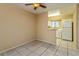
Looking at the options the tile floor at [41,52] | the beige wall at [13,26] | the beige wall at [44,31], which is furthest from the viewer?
the beige wall at [44,31]

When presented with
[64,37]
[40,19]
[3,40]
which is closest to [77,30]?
[64,37]

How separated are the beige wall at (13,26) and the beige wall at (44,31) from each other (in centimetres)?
66

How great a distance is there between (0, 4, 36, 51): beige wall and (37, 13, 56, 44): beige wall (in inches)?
26.0

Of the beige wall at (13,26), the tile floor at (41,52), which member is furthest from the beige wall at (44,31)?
the tile floor at (41,52)

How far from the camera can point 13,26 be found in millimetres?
3107

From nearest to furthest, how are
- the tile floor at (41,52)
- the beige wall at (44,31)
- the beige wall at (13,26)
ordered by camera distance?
the tile floor at (41,52) → the beige wall at (13,26) → the beige wall at (44,31)

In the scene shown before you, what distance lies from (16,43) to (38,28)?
7.00ft

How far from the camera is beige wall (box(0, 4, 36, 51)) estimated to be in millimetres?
A: 2643

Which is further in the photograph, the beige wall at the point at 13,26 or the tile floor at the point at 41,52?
the beige wall at the point at 13,26

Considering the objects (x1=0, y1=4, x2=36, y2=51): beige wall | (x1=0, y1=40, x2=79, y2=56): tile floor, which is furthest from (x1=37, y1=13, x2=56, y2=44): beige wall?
(x1=0, y1=40, x2=79, y2=56): tile floor

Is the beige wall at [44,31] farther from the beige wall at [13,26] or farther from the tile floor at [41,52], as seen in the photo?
the tile floor at [41,52]

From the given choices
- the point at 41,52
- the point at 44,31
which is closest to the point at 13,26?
the point at 41,52

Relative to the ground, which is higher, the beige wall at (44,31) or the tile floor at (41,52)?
the beige wall at (44,31)

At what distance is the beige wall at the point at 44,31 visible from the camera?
4057mm
